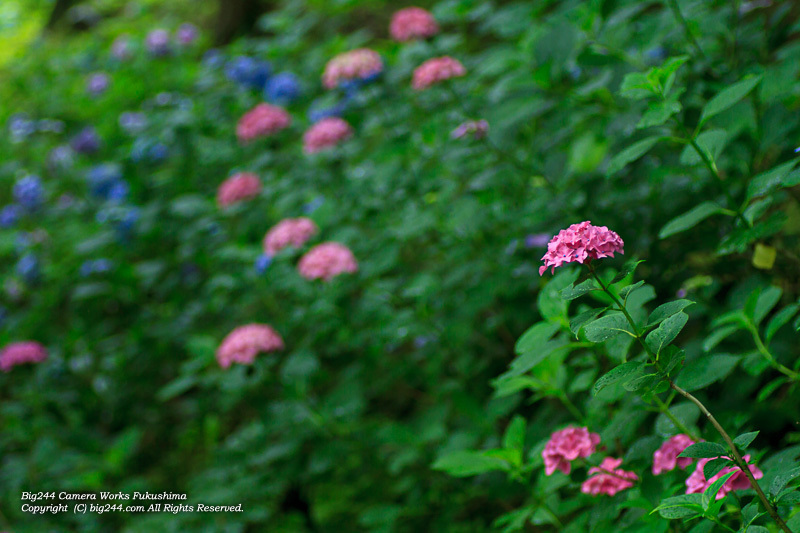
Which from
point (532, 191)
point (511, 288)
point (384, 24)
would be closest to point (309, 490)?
point (511, 288)

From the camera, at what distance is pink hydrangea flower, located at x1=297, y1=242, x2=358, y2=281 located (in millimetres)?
1927

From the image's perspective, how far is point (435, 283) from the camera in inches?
77.8

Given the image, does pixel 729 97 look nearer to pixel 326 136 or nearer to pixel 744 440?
pixel 744 440

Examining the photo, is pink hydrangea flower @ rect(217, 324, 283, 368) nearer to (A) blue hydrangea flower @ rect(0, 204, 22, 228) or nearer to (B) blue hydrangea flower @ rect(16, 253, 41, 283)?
(B) blue hydrangea flower @ rect(16, 253, 41, 283)

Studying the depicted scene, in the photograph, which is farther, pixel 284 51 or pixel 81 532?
pixel 284 51

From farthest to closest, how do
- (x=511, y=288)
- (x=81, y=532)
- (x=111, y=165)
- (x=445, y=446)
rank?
1. (x=111, y=165)
2. (x=81, y=532)
3. (x=511, y=288)
4. (x=445, y=446)

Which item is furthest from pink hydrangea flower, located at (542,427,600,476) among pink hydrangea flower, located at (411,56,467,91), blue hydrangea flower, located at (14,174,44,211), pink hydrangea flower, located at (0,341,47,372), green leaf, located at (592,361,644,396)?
blue hydrangea flower, located at (14,174,44,211)

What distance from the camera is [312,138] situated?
2.24m

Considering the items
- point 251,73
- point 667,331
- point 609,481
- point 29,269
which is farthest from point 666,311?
point 29,269

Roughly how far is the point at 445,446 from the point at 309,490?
91 cm

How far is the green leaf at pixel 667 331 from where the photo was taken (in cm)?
83

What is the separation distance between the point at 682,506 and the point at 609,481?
0.22 metres

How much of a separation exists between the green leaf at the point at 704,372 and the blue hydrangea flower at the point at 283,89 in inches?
81.0

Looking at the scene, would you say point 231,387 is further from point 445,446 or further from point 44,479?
point 44,479
